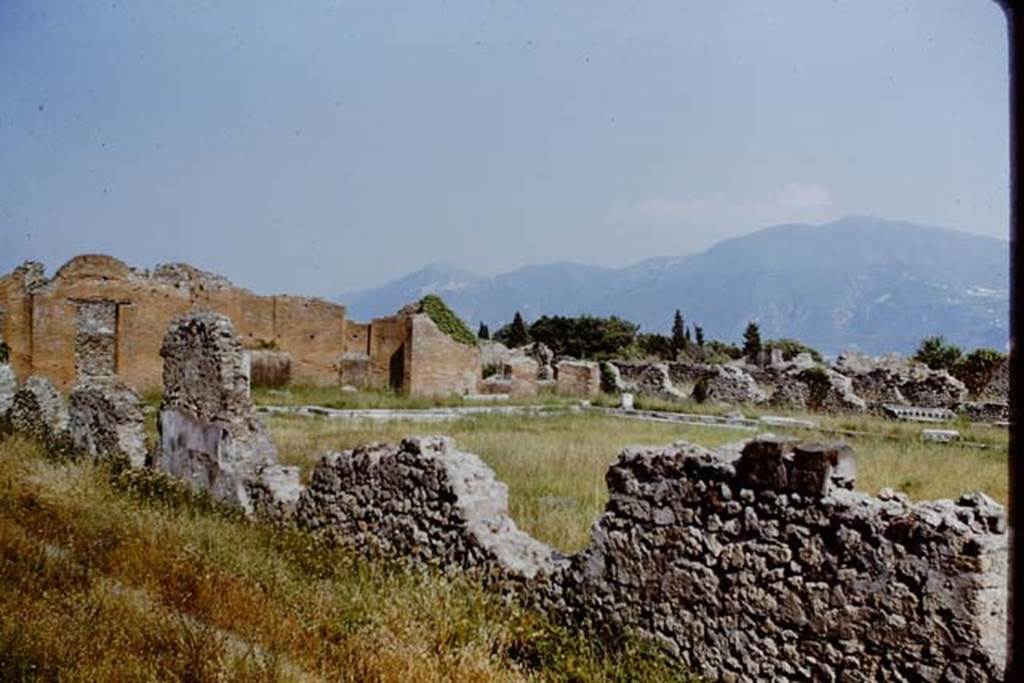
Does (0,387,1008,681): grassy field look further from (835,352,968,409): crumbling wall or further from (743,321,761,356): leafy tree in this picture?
(743,321,761,356): leafy tree

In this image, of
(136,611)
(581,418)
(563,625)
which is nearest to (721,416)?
(581,418)

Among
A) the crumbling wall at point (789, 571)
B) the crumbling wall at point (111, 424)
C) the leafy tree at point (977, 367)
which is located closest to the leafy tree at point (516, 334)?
the leafy tree at point (977, 367)

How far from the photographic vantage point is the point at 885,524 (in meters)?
4.49

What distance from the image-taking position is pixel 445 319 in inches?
1177

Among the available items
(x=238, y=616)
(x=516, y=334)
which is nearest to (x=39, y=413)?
(x=238, y=616)

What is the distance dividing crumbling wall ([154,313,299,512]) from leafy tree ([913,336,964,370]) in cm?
2972

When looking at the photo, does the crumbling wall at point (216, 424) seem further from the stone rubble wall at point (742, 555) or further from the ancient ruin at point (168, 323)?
the ancient ruin at point (168, 323)

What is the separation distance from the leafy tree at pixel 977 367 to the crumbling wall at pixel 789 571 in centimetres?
2714

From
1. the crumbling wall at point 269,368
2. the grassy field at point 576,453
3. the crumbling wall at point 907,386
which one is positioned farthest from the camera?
the crumbling wall at point 269,368

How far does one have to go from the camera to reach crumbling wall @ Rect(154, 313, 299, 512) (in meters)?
9.90

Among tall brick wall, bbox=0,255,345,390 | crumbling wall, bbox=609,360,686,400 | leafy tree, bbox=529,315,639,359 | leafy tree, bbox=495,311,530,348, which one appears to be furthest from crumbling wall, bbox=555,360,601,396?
leafy tree, bbox=495,311,530,348

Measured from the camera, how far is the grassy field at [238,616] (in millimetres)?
4750

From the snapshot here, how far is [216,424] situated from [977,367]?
28876 millimetres

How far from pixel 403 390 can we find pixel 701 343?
37.7 m
